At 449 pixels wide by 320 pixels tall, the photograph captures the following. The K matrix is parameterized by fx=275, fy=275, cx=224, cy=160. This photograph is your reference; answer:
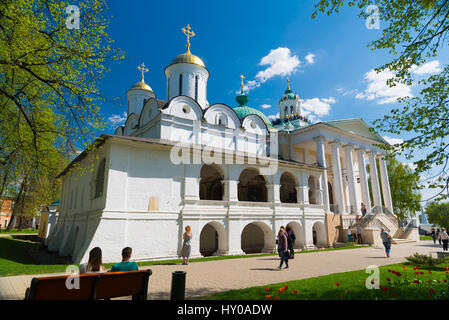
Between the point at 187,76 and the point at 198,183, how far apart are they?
12.4 m

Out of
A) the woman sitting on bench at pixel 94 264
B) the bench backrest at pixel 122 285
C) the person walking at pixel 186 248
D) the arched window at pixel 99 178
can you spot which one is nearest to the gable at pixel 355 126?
the person walking at pixel 186 248

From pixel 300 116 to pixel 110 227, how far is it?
32.3 metres

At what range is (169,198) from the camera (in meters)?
15.9

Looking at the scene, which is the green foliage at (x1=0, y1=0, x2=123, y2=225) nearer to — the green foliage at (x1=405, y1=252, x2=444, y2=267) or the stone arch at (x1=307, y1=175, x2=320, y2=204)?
the green foliage at (x1=405, y1=252, x2=444, y2=267)

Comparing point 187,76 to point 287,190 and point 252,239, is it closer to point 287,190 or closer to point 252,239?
point 287,190

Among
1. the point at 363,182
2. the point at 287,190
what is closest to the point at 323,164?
the point at 287,190

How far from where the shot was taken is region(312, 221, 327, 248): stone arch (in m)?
22.5

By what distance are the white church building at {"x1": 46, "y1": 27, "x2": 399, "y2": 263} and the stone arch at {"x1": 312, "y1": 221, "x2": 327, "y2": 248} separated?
0.08 metres

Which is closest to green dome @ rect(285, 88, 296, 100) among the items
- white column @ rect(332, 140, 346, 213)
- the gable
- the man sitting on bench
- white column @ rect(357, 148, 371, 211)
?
the gable

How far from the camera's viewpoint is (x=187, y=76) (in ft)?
83.2

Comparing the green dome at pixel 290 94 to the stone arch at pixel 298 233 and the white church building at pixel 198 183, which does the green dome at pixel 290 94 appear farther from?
the stone arch at pixel 298 233

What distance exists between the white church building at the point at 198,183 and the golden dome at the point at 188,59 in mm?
120

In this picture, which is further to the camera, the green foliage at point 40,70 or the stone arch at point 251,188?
the stone arch at point 251,188

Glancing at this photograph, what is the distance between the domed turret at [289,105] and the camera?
41219 mm
